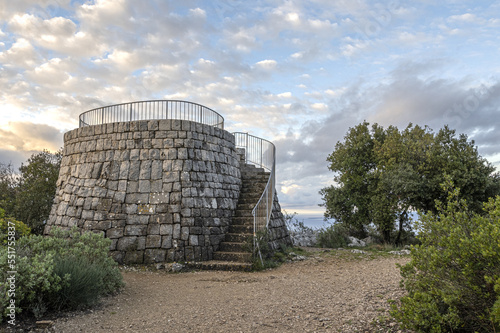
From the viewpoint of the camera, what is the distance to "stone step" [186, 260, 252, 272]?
359 inches

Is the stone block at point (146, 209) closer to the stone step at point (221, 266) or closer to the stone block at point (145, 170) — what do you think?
the stone block at point (145, 170)

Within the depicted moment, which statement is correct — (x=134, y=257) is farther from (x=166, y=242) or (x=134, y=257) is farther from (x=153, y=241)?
(x=166, y=242)

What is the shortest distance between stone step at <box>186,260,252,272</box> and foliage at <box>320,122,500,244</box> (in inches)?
337

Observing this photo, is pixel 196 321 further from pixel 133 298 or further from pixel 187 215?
pixel 187 215

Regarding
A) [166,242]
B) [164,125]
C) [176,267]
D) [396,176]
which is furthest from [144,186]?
[396,176]

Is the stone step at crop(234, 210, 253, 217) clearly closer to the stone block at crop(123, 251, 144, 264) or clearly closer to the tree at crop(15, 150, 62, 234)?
the stone block at crop(123, 251, 144, 264)

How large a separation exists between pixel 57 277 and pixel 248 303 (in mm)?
3090

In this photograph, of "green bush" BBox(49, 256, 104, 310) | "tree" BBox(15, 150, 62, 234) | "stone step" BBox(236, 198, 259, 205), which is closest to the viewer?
"green bush" BBox(49, 256, 104, 310)

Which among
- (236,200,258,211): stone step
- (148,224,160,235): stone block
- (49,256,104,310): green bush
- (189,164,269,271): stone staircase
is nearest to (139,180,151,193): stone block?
(148,224,160,235): stone block

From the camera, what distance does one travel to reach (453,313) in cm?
369

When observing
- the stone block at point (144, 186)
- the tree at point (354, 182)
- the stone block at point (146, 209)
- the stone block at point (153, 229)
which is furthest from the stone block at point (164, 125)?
the tree at point (354, 182)

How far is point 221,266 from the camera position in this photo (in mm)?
9297

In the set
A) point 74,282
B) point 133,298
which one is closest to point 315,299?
point 133,298

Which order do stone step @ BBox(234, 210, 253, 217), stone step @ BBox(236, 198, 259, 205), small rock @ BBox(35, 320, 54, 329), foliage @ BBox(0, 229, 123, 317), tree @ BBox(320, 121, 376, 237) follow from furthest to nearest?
tree @ BBox(320, 121, 376, 237)
stone step @ BBox(236, 198, 259, 205)
stone step @ BBox(234, 210, 253, 217)
foliage @ BBox(0, 229, 123, 317)
small rock @ BBox(35, 320, 54, 329)
